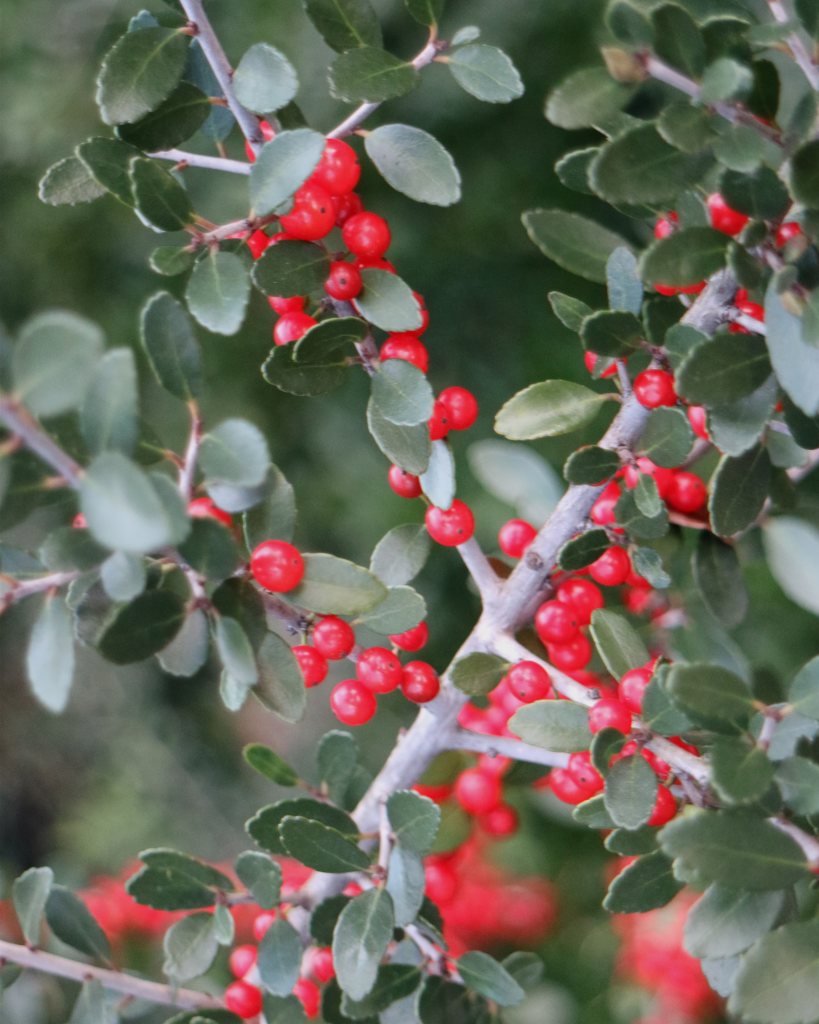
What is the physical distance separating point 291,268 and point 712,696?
33 centimetres

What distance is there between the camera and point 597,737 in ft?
1.74

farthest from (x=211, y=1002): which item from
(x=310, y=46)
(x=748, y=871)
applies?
(x=310, y=46)

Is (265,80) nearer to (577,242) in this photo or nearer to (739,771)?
(577,242)

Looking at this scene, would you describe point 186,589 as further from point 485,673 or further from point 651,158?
point 651,158

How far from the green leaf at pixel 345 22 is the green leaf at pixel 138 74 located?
8 centimetres

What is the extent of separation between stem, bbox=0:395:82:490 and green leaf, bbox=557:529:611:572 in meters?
0.31

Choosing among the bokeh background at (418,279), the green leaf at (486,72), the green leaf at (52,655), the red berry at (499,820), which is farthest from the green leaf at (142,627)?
the bokeh background at (418,279)

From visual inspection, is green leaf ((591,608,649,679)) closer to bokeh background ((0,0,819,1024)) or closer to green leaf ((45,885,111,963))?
green leaf ((45,885,111,963))

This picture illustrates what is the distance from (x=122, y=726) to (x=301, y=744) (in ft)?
1.20

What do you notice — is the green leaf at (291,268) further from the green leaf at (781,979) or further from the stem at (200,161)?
the green leaf at (781,979)

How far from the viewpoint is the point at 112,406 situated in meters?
0.43

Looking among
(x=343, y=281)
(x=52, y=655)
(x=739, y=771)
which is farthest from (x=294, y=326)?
(x=739, y=771)

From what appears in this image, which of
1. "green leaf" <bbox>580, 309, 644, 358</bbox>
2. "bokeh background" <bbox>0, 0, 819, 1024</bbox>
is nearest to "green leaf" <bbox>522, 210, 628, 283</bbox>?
"green leaf" <bbox>580, 309, 644, 358</bbox>

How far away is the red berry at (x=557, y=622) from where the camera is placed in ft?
2.32
